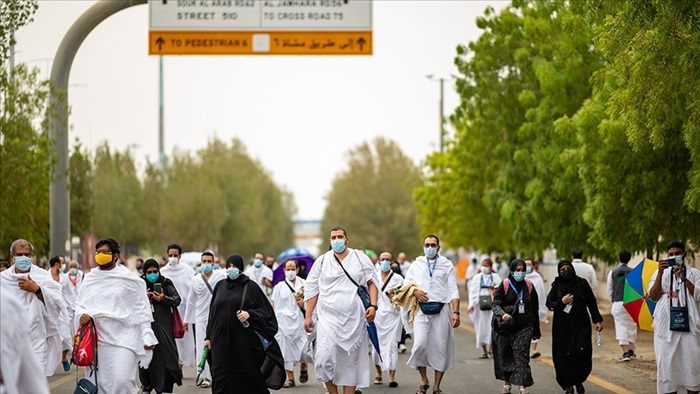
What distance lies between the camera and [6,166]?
84.0 feet

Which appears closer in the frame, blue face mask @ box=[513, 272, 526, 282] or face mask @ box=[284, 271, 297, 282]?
blue face mask @ box=[513, 272, 526, 282]

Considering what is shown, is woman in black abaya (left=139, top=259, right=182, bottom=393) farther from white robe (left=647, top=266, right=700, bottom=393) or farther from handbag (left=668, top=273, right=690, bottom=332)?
handbag (left=668, top=273, right=690, bottom=332)

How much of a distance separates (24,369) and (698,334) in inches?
380

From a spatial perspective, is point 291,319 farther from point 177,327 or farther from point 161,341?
point 161,341

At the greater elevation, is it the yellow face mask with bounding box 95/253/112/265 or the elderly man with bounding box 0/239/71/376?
the yellow face mask with bounding box 95/253/112/265

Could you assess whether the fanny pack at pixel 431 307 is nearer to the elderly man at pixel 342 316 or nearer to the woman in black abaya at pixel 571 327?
the woman in black abaya at pixel 571 327

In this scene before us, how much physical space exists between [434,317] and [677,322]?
3402 millimetres

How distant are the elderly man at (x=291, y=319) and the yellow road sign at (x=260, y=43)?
650 cm

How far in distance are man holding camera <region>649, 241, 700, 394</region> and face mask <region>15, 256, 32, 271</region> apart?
21.9 feet

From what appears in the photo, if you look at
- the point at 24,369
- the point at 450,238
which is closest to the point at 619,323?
the point at 24,369

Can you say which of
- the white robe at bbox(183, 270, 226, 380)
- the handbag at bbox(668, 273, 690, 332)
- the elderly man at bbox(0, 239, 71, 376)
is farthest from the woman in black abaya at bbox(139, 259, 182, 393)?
the handbag at bbox(668, 273, 690, 332)

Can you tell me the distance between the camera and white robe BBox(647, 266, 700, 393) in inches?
563

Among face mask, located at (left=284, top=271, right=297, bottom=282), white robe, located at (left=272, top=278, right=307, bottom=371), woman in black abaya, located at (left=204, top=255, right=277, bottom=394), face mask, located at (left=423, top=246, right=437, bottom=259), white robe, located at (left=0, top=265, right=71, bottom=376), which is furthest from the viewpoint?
face mask, located at (left=284, top=271, right=297, bottom=282)

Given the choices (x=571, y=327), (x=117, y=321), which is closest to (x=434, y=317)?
(x=571, y=327)
